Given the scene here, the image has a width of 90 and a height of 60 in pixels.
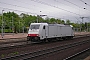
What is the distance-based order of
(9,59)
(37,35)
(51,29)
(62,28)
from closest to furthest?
(9,59) → (37,35) → (51,29) → (62,28)

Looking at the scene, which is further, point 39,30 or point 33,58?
point 39,30

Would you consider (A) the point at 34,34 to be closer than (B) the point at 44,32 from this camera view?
Yes

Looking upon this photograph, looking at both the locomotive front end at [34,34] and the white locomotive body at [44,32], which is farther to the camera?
the white locomotive body at [44,32]

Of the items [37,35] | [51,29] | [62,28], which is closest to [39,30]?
[37,35]

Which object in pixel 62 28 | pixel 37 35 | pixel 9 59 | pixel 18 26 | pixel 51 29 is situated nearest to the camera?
pixel 9 59

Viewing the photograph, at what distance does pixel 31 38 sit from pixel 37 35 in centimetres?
105

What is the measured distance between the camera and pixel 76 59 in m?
13.6

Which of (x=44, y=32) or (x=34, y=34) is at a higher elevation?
(x=44, y=32)

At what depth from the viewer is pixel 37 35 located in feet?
85.4

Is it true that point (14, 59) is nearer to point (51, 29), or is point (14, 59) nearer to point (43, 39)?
point (43, 39)

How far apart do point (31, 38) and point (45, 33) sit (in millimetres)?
2434

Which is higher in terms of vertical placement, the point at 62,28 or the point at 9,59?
the point at 62,28

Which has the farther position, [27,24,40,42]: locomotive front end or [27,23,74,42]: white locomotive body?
[27,23,74,42]: white locomotive body

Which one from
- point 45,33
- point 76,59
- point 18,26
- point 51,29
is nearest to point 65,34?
point 51,29
